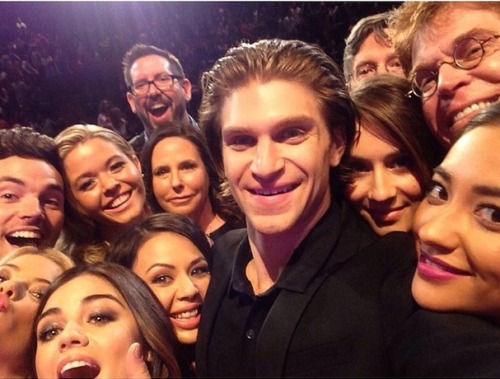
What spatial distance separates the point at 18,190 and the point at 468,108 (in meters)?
0.98

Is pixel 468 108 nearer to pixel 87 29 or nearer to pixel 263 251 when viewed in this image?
pixel 263 251

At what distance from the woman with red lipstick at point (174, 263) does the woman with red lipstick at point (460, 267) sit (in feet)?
1.45

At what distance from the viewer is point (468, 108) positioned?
2.82 ft

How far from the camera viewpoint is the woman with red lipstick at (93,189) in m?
1.46

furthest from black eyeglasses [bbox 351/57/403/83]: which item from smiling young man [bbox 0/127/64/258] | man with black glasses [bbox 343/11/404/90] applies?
smiling young man [bbox 0/127/64/258]

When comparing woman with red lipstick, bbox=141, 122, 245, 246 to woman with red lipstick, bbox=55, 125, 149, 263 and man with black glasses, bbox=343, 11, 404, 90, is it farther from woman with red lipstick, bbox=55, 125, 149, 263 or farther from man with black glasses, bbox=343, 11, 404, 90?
man with black glasses, bbox=343, 11, 404, 90

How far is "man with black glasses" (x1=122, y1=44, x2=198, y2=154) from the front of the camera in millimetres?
1799

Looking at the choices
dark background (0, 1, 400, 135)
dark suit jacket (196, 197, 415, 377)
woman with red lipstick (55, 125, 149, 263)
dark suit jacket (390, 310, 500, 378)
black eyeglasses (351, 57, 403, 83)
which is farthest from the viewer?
black eyeglasses (351, 57, 403, 83)

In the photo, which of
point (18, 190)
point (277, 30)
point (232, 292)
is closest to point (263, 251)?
point (232, 292)

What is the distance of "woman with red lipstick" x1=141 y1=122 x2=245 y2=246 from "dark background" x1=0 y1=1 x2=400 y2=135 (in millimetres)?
178

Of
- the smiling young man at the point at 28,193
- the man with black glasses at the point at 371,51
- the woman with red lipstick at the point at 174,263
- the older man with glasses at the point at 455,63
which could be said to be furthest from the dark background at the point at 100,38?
the older man with glasses at the point at 455,63

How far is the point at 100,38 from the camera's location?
141cm

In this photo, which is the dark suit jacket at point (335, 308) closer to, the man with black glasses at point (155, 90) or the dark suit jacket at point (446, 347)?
the dark suit jacket at point (446, 347)

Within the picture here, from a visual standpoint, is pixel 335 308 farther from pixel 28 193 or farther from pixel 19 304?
pixel 28 193
